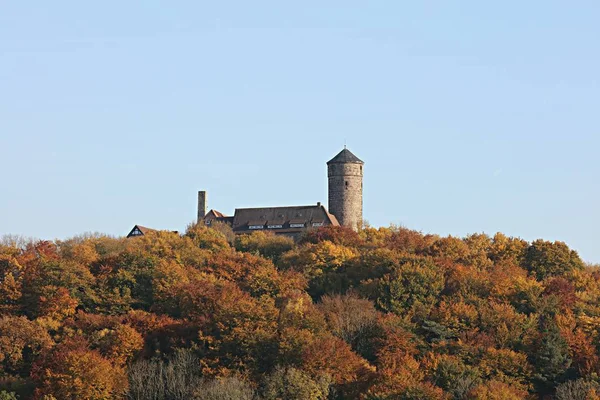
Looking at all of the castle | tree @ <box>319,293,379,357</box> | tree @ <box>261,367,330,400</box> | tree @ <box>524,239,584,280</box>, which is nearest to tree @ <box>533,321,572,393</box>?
tree @ <box>319,293,379,357</box>

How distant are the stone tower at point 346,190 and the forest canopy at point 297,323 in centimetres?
852

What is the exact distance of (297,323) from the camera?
177 feet

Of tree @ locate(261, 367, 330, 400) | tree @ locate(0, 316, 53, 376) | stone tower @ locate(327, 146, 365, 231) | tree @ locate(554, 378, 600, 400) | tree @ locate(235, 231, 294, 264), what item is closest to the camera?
tree @ locate(261, 367, 330, 400)

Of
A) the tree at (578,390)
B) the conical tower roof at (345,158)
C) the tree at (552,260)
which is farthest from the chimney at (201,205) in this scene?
the tree at (578,390)

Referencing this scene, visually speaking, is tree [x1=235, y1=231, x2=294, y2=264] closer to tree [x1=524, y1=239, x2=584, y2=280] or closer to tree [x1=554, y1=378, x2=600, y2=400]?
tree [x1=524, y1=239, x2=584, y2=280]

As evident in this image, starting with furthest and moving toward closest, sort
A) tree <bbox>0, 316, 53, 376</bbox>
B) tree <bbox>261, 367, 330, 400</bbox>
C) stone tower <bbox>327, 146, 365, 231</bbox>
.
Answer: stone tower <bbox>327, 146, 365, 231</bbox>
tree <bbox>0, 316, 53, 376</bbox>
tree <bbox>261, 367, 330, 400</bbox>

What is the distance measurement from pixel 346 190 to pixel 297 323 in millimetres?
25436

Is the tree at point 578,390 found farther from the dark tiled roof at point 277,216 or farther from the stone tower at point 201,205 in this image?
the stone tower at point 201,205

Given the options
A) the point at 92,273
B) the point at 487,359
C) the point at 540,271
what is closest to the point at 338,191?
the point at 540,271

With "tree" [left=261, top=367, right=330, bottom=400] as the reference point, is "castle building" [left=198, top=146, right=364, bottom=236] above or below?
above

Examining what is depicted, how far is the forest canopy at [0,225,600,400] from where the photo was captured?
50.4 m

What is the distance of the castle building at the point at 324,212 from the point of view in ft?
258

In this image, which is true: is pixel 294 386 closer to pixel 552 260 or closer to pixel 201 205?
pixel 552 260

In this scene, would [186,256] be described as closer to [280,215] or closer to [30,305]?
[30,305]
